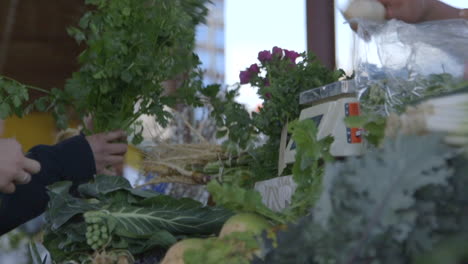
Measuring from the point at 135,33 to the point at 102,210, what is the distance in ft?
2.12

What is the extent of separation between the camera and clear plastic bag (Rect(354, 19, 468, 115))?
109 centimetres

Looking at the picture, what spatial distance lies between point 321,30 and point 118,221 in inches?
66.8

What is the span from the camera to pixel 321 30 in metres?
2.64

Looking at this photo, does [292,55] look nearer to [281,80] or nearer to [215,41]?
[281,80]

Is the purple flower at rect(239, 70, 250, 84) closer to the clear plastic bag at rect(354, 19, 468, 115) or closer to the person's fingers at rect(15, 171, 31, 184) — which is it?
the clear plastic bag at rect(354, 19, 468, 115)

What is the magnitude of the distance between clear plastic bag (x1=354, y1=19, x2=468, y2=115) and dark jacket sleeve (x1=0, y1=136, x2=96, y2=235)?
92 centimetres

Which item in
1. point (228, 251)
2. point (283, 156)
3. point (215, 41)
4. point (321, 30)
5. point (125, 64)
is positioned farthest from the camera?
point (215, 41)

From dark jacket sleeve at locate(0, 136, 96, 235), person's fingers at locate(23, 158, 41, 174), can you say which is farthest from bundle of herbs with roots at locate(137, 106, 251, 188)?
person's fingers at locate(23, 158, 41, 174)

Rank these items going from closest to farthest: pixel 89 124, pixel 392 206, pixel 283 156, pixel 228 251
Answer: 1. pixel 392 206
2. pixel 228 251
3. pixel 283 156
4. pixel 89 124

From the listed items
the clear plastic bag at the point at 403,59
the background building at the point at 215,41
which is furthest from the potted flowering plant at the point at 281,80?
the background building at the point at 215,41

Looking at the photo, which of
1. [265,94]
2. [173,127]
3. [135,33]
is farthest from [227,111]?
[173,127]

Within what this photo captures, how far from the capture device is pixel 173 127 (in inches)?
134

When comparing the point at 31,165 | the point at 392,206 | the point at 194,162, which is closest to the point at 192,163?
the point at 194,162

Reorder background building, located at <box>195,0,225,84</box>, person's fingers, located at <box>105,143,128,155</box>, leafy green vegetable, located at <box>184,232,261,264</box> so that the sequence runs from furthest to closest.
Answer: background building, located at <box>195,0,225,84</box> < person's fingers, located at <box>105,143,128,155</box> < leafy green vegetable, located at <box>184,232,261,264</box>
